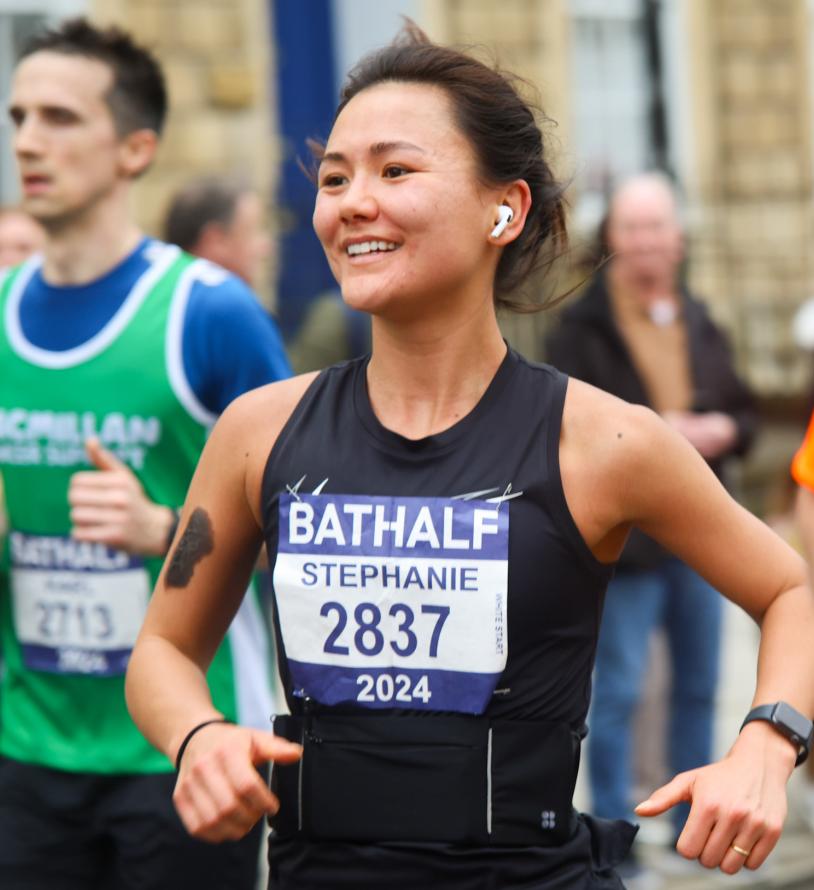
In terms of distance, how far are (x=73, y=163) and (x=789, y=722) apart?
2138mm

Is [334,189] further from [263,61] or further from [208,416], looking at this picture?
[263,61]

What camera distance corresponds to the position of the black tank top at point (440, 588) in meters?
2.67

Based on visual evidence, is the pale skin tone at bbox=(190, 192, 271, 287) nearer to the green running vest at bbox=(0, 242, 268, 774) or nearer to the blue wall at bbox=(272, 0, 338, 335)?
the green running vest at bbox=(0, 242, 268, 774)

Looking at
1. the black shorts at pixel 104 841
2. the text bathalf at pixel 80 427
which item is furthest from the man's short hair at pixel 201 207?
the black shorts at pixel 104 841

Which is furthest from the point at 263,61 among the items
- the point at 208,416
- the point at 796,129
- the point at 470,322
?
the point at 470,322

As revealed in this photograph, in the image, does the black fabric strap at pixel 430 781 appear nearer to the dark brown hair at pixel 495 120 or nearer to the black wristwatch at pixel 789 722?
the black wristwatch at pixel 789 722

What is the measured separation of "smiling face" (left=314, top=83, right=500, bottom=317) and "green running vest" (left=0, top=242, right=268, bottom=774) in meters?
1.05

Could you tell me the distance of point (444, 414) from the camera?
280 cm

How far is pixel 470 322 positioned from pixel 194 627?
0.64 meters

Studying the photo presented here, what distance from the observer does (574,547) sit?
2688 mm

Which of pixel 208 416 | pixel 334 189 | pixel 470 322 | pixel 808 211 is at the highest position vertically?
pixel 334 189

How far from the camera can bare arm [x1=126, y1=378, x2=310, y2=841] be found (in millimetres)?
2756

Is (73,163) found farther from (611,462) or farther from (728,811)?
(728,811)

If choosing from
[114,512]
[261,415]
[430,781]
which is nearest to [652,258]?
[114,512]
